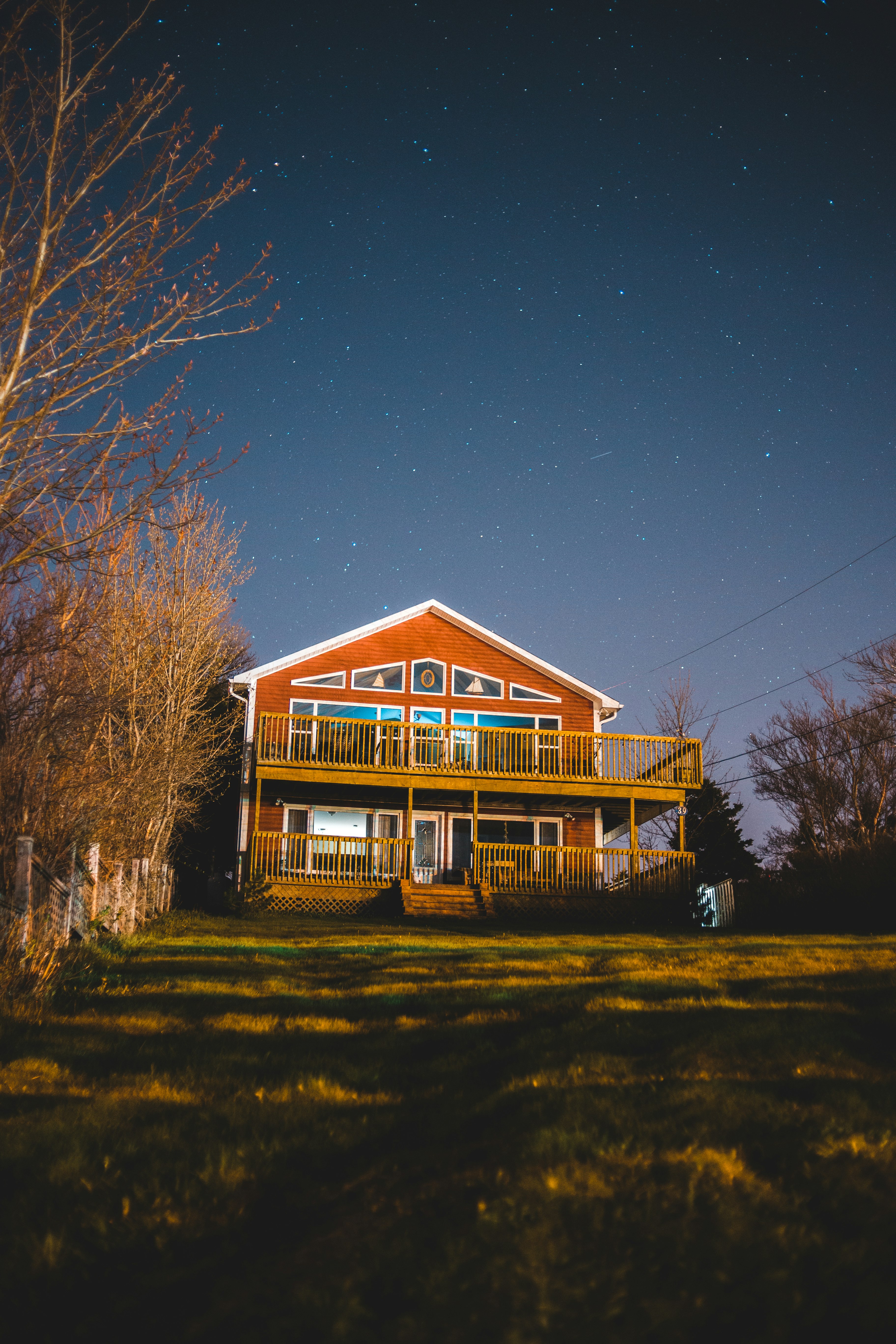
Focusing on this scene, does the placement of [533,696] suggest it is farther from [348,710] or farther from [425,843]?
[348,710]

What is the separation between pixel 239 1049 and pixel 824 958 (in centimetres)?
652

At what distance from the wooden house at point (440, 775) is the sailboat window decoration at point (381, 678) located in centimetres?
4

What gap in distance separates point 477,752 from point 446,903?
442 centimetres

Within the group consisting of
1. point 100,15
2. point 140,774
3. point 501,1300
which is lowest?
point 501,1300

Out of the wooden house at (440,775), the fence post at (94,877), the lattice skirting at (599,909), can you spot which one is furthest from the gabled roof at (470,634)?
the fence post at (94,877)

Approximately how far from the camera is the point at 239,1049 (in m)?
5.92

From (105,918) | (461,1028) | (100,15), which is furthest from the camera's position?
(105,918)

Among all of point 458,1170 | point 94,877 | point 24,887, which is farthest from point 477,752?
point 458,1170

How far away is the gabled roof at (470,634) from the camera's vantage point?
2730 centimetres

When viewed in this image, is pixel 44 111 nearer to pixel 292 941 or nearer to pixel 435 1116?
pixel 435 1116

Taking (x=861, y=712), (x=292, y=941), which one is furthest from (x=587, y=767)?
(x=861, y=712)

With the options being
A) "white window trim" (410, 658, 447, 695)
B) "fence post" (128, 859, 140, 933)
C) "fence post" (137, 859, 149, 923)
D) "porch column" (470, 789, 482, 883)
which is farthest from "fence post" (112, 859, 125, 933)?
"white window trim" (410, 658, 447, 695)

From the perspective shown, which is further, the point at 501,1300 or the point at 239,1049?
the point at 239,1049

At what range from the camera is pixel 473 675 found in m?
28.1
